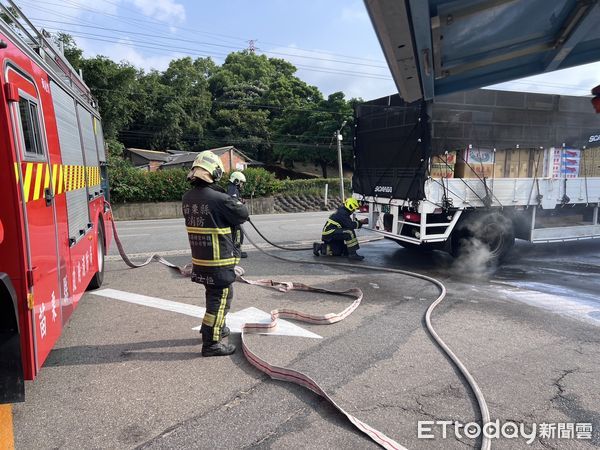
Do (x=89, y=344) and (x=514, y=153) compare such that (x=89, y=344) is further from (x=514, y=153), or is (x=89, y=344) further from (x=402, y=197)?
(x=514, y=153)

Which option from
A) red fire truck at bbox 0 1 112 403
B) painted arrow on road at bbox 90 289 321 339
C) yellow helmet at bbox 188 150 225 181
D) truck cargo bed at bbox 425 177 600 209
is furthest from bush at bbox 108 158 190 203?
yellow helmet at bbox 188 150 225 181

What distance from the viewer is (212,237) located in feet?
11.4

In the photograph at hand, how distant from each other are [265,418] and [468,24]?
9.89ft

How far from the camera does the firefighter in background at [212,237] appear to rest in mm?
3473

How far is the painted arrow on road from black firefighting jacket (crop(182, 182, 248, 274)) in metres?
1.04

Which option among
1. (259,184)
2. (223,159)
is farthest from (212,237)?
(223,159)

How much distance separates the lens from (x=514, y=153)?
24.3 feet

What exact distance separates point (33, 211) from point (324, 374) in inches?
92.8

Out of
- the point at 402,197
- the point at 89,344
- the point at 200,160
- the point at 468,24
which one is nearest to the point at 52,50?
the point at 200,160

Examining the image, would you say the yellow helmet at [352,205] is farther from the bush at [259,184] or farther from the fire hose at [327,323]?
the bush at [259,184]

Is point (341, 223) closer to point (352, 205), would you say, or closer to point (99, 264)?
point (352, 205)

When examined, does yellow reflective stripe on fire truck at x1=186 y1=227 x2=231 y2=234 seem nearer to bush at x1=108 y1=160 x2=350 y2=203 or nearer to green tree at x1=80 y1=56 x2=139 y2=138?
bush at x1=108 y1=160 x2=350 y2=203

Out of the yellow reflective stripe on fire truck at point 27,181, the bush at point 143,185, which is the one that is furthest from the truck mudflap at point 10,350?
the bush at point 143,185

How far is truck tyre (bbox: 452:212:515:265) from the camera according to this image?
24.3 feet
